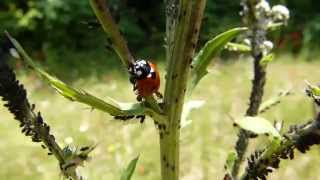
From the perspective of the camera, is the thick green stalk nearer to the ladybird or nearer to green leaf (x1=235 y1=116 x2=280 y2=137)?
the ladybird

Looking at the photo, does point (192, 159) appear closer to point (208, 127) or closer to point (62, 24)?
point (208, 127)

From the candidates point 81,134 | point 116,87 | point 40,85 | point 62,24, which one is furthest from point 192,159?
point 62,24

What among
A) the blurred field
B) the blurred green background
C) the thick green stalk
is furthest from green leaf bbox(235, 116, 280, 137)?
the blurred field

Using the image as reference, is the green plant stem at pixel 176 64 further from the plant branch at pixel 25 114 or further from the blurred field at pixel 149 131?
the blurred field at pixel 149 131

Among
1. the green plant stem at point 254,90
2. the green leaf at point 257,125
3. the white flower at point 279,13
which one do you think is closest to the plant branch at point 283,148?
the green leaf at point 257,125

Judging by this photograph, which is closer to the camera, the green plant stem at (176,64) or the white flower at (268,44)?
the green plant stem at (176,64)

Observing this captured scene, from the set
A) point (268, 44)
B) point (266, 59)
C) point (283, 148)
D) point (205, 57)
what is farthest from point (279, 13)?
point (283, 148)
